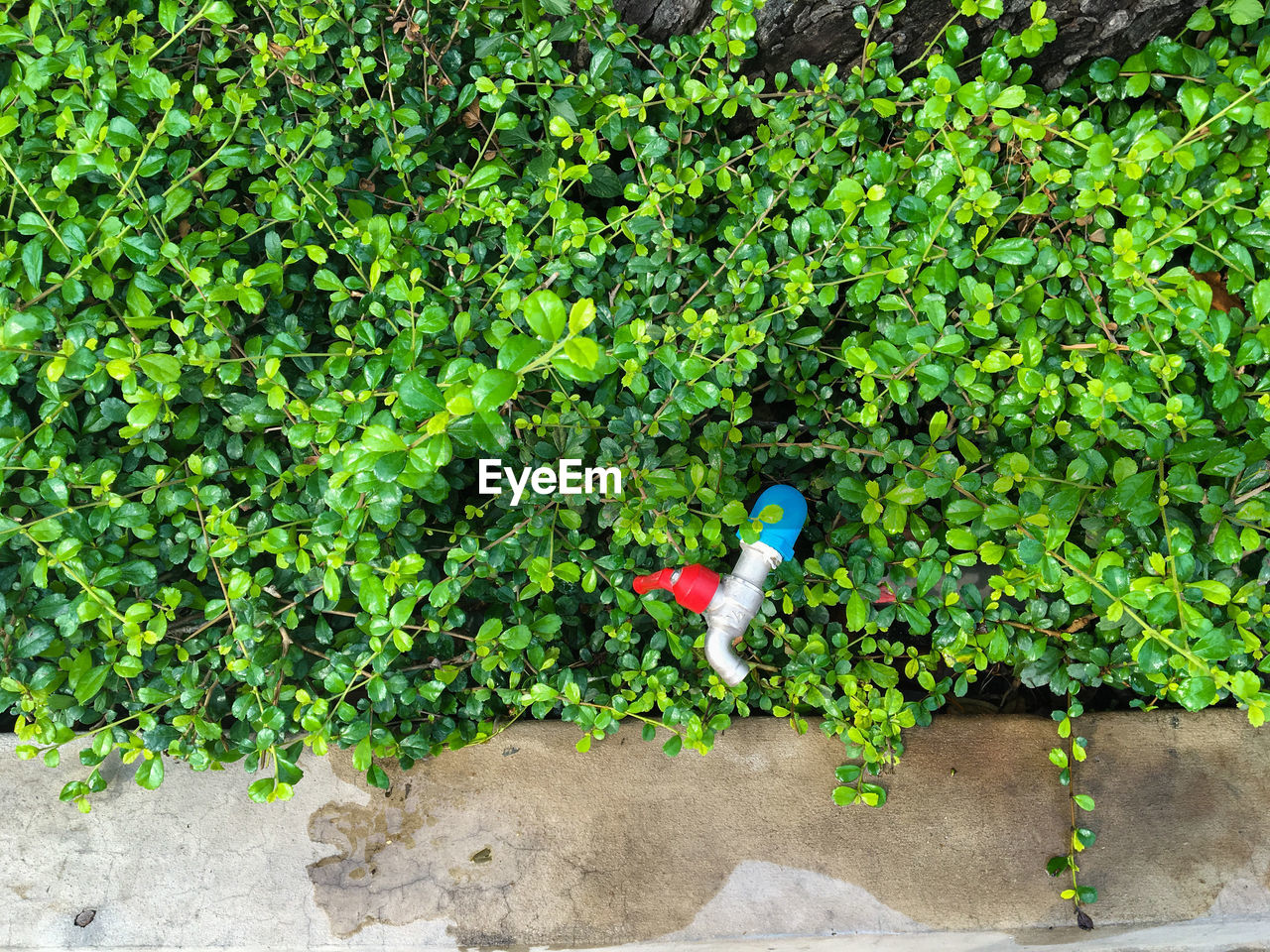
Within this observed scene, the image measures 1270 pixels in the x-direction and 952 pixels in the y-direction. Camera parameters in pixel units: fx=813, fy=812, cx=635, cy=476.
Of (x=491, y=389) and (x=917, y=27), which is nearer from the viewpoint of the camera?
(x=491, y=389)

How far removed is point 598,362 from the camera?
168cm

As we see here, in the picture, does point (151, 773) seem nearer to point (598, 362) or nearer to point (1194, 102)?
point (598, 362)

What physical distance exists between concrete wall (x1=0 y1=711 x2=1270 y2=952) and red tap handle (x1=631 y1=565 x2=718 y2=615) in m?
0.48

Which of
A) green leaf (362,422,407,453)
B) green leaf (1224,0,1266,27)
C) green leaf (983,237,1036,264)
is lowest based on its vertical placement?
green leaf (362,422,407,453)

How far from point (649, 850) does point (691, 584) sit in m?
0.75

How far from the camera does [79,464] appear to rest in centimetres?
183

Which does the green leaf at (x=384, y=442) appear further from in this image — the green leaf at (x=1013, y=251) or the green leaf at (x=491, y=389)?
the green leaf at (x=1013, y=251)

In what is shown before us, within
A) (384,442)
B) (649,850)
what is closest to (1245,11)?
(384,442)

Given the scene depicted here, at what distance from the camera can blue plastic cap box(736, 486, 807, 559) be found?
1961mm

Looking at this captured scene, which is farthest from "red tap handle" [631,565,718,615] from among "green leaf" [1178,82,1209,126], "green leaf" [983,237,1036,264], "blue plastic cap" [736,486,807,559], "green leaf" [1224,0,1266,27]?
"green leaf" [1224,0,1266,27]

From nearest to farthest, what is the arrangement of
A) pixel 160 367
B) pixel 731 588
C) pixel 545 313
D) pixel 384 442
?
pixel 545 313 < pixel 384 442 < pixel 160 367 < pixel 731 588

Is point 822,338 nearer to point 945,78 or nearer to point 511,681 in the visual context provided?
point 945,78

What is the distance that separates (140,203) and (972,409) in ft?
6.62

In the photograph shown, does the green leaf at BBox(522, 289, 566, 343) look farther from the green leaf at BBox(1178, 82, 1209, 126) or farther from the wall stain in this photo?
the green leaf at BBox(1178, 82, 1209, 126)
